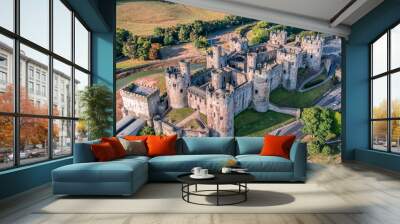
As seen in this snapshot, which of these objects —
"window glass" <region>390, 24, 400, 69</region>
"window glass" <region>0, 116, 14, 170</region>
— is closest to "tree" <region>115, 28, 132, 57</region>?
"window glass" <region>0, 116, 14, 170</region>

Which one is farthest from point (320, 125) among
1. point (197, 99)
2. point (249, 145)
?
point (249, 145)

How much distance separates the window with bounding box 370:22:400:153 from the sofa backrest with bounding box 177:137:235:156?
12.8 feet

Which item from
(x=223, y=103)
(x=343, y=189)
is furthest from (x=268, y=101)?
(x=343, y=189)

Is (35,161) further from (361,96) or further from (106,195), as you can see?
(361,96)

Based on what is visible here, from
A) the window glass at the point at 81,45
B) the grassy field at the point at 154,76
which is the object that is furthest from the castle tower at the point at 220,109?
the window glass at the point at 81,45

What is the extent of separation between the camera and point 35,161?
250 inches

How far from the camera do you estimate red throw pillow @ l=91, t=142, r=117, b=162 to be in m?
6.10

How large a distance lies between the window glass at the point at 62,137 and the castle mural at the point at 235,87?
11.1ft

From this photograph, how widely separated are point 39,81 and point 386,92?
7.53 metres

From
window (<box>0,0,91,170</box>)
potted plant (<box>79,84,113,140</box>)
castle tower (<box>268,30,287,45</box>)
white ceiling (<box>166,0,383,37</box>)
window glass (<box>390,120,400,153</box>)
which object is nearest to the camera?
window (<box>0,0,91,170</box>)

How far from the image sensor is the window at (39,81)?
544 centimetres

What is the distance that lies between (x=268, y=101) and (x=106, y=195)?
7237 millimetres

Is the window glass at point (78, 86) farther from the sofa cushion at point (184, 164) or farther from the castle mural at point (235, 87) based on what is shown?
the sofa cushion at point (184, 164)

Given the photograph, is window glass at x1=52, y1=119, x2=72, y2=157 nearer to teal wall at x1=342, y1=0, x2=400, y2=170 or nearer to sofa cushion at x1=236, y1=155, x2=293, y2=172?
sofa cushion at x1=236, y1=155, x2=293, y2=172
